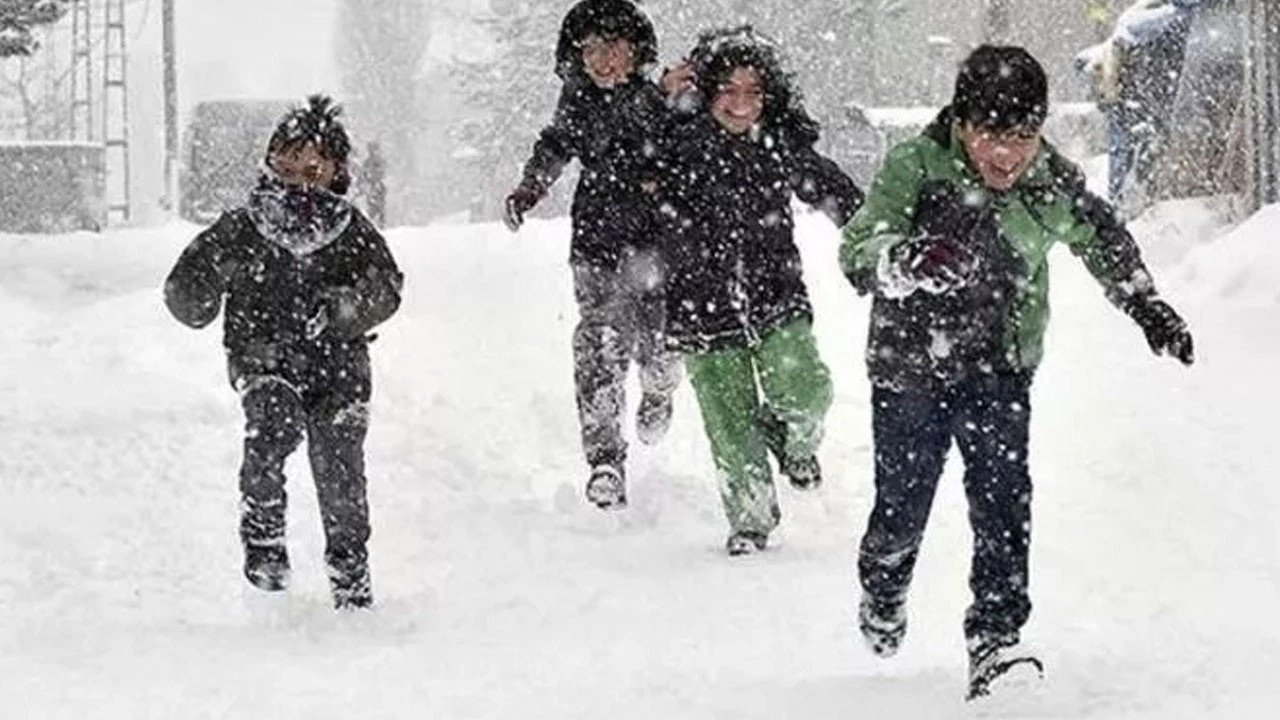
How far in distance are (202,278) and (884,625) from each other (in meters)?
2.36

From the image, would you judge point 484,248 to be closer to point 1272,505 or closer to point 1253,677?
point 1272,505

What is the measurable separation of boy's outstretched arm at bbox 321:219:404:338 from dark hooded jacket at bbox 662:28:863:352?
135 centimetres

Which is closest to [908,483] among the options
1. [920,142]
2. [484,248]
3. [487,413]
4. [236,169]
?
[920,142]

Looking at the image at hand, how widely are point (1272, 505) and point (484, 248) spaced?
7771 millimetres

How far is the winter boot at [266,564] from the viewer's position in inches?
235

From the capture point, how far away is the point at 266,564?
598 centimetres

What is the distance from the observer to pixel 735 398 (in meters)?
6.91

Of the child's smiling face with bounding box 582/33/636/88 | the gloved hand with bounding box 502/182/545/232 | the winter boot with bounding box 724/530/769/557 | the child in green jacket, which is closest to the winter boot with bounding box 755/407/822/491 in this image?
the winter boot with bounding box 724/530/769/557

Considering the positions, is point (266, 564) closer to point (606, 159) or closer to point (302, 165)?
point (302, 165)

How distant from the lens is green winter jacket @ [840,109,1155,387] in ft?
15.4

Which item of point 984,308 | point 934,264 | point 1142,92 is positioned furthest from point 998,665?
point 1142,92

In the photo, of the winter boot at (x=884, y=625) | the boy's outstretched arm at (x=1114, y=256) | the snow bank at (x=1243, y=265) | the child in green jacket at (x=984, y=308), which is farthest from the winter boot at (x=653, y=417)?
the snow bank at (x=1243, y=265)

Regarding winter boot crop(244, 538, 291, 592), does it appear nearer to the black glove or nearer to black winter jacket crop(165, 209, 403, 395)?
black winter jacket crop(165, 209, 403, 395)

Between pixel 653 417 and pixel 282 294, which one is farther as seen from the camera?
pixel 653 417
